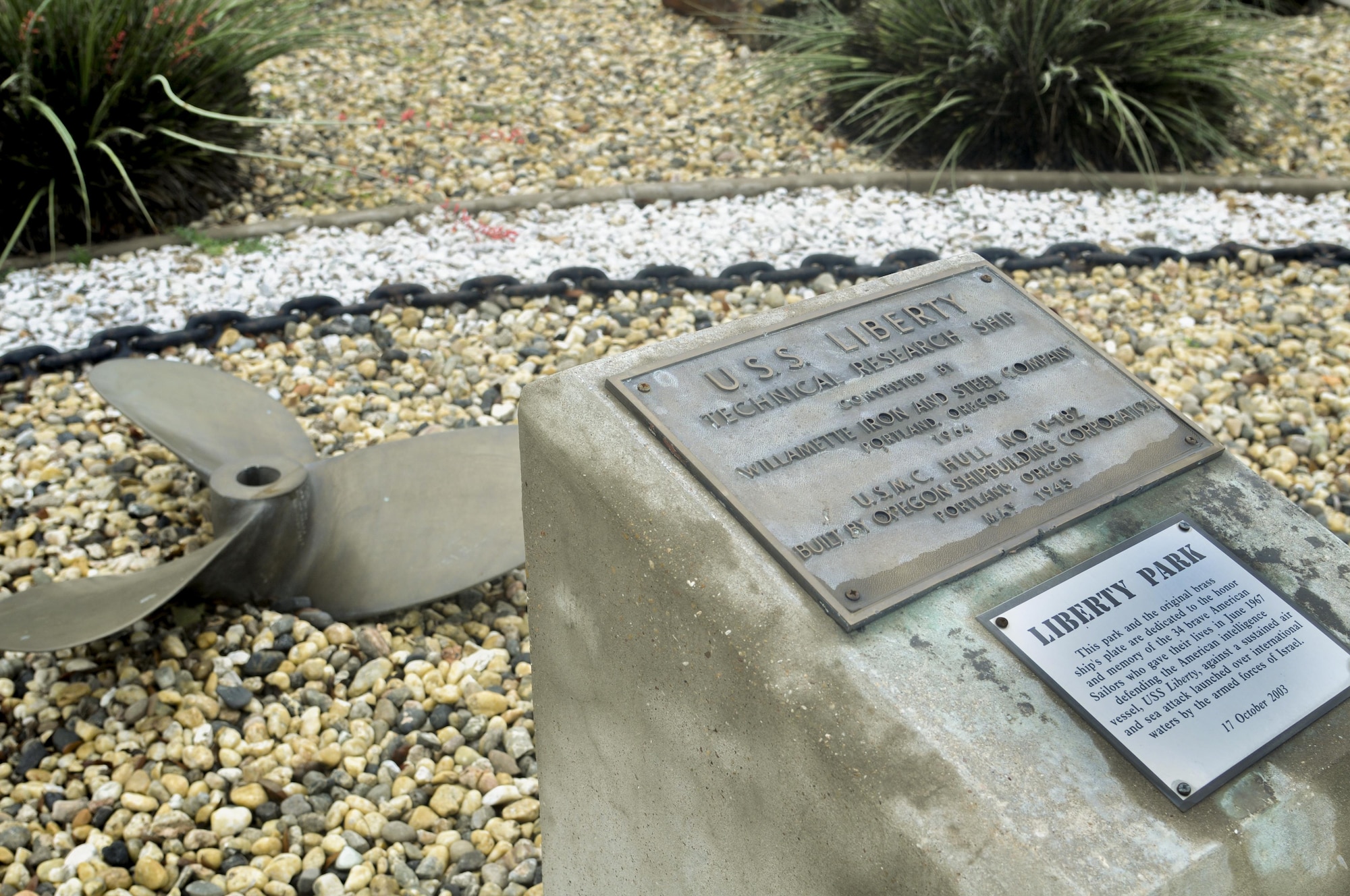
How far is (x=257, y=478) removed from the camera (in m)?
2.62

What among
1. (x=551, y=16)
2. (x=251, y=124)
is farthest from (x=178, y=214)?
(x=551, y=16)

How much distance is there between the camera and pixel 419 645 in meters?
2.59

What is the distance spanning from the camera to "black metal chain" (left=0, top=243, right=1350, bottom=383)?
3.39m

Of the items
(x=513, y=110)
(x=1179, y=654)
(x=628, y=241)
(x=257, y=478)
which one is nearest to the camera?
(x=1179, y=654)

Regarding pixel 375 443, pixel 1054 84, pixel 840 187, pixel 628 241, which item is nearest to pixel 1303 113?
pixel 1054 84

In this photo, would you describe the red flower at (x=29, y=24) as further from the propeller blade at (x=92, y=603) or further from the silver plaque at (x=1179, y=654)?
the silver plaque at (x=1179, y=654)

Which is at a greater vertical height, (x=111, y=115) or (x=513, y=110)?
(x=111, y=115)

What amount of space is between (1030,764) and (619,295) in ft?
8.77

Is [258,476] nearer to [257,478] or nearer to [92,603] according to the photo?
[257,478]

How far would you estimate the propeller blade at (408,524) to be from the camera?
8.48ft

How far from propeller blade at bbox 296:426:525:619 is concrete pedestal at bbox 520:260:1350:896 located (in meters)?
0.78

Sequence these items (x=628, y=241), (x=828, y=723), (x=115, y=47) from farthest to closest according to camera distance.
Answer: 1. (x=628, y=241)
2. (x=115, y=47)
3. (x=828, y=723)

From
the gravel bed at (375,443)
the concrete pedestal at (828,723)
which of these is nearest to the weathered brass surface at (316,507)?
the gravel bed at (375,443)

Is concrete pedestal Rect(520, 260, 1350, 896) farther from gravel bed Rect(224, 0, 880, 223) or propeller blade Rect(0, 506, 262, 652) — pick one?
gravel bed Rect(224, 0, 880, 223)
